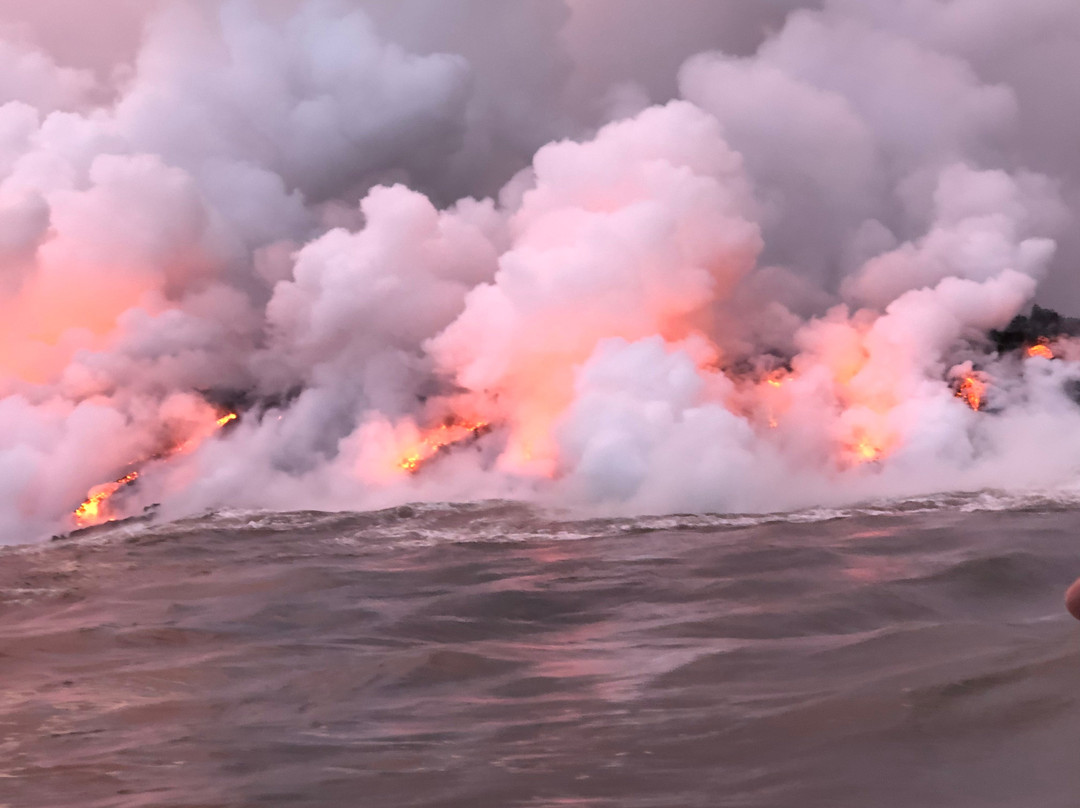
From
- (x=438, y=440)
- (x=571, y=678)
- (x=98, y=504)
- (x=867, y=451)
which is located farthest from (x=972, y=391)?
(x=98, y=504)

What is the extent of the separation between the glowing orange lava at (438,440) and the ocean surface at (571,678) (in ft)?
40.1

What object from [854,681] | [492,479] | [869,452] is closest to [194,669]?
[854,681]

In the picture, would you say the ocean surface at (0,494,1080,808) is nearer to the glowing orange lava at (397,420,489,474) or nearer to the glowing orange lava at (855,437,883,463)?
the glowing orange lava at (855,437,883,463)

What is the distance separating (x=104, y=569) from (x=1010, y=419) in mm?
22104

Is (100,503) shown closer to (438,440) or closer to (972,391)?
(438,440)

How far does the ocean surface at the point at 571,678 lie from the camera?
542cm

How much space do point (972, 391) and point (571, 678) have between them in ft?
76.5

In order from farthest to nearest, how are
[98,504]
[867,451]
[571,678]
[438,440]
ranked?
[438,440] < [98,504] < [867,451] < [571,678]

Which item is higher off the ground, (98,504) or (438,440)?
(438,440)

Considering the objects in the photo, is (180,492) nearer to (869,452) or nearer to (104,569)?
(104,569)

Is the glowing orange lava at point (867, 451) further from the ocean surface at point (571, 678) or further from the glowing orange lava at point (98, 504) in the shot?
the glowing orange lava at point (98, 504)

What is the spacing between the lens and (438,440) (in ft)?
95.2

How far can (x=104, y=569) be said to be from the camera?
656 inches

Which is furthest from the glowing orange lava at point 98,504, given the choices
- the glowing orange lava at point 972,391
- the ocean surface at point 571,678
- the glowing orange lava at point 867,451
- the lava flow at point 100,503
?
the glowing orange lava at point 972,391
